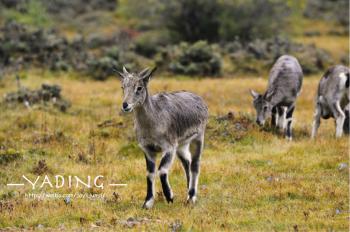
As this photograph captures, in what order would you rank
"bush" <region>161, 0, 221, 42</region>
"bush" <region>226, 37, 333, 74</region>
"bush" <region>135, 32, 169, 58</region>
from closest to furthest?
1. "bush" <region>226, 37, 333, 74</region>
2. "bush" <region>135, 32, 169, 58</region>
3. "bush" <region>161, 0, 221, 42</region>

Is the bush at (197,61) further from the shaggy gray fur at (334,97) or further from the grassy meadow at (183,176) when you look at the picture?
the shaggy gray fur at (334,97)

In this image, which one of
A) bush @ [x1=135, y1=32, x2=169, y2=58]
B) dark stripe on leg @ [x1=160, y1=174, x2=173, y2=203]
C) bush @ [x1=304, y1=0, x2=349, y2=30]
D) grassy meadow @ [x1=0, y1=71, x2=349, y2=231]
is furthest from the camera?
bush @ [x1=304, y1=0, x2=349, y2=30]

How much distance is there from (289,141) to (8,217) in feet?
34.4

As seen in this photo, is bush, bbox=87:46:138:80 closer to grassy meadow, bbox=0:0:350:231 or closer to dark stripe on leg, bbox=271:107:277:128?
grassy meadow, bbox=0:0:350:231

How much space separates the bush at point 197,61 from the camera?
1398 inches

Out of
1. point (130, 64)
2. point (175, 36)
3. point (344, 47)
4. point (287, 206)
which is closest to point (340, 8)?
point (344, 47)

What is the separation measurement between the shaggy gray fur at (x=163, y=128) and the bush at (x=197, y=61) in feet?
70.2

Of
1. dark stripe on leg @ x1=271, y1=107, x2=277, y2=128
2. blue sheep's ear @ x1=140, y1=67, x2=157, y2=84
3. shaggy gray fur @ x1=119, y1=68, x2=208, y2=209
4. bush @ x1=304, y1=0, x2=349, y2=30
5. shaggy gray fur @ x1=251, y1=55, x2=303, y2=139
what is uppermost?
blue sheep's ear @ x1=140, y1=67, x2=157, y2=84

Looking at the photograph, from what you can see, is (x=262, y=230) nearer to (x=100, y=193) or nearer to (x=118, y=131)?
(x=100, y=193)

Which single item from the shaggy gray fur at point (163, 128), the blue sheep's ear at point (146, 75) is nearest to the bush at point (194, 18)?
the shaggy gray fur at point (163, 128)

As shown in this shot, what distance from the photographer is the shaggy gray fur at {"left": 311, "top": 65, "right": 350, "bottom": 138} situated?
2055cm

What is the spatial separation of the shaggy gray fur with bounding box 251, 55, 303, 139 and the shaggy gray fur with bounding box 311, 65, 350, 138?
0.91m

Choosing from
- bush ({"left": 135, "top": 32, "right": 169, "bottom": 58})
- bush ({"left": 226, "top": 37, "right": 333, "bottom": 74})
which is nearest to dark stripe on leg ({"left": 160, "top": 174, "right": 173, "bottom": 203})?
bush ({"left": 226, "top": 37, "right": 333, "bottom": 74})

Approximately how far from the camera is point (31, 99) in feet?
82.4
